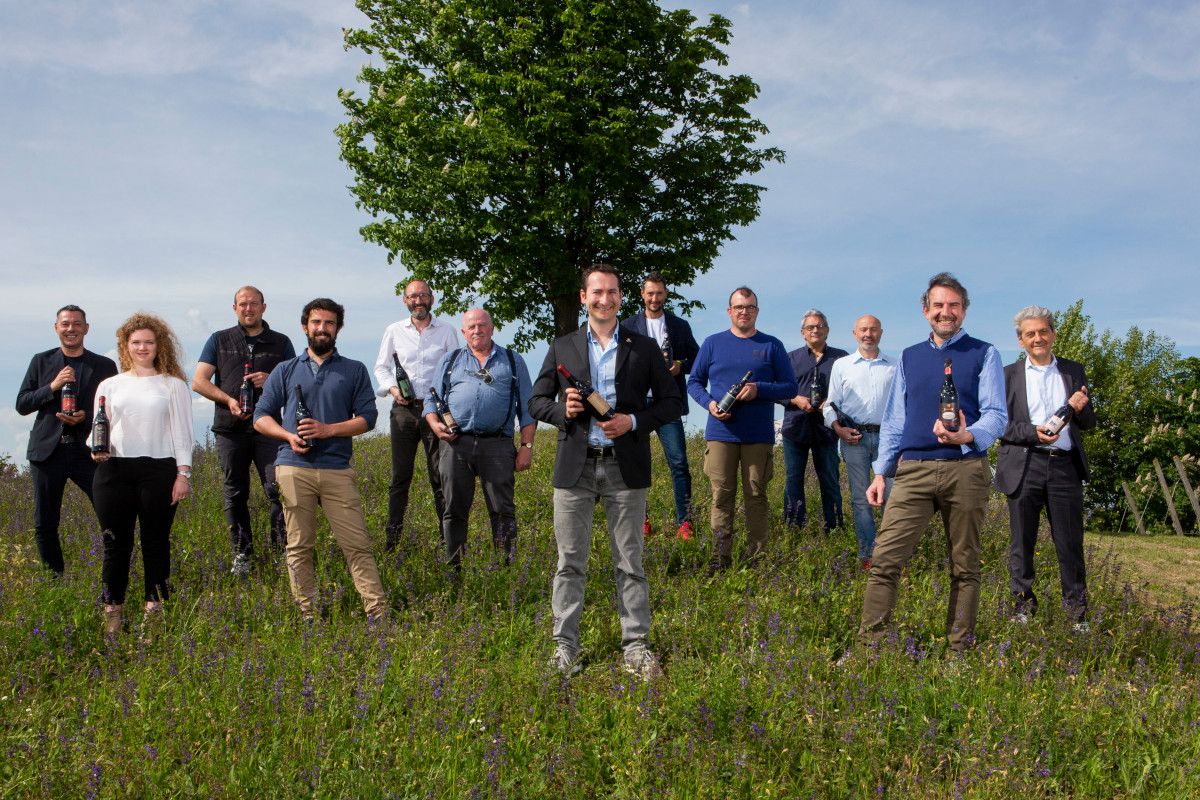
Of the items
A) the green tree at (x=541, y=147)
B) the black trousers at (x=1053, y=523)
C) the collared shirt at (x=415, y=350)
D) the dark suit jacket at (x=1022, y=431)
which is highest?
the green tree at (x=541, y=147)

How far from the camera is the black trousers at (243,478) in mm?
6801

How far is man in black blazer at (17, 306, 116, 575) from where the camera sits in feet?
22.2

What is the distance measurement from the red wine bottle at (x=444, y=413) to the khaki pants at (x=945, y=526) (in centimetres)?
356

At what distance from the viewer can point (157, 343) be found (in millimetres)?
5992

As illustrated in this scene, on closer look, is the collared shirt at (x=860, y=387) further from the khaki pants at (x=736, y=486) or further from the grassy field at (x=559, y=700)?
the grassy field at (x=559, y=700)

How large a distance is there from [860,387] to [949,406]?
2597mm

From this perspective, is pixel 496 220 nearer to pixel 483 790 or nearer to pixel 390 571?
pixel 390 571

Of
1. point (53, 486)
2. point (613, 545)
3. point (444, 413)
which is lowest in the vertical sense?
point (613, 545)

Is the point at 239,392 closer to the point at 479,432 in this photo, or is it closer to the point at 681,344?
the point at 479,432

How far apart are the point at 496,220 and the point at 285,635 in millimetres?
14649

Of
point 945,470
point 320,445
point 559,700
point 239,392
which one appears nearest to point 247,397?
point 239,392

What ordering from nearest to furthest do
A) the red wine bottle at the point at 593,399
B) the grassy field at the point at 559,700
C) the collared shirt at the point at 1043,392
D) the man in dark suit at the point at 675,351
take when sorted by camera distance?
the grassy field at the point at 559,700, the red wine bottle at the point at 593,399, the collared shirt at the point at 1043,392, the man in dark suit at the point at 675,351

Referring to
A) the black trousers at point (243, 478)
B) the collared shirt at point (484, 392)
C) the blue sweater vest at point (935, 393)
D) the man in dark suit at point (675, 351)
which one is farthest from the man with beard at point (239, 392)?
the blue sweater vest at point (935, 393)

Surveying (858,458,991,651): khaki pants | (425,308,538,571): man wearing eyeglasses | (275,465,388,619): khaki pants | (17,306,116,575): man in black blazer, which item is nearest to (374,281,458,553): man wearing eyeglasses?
(425,308,538,571): man wearing eyeglasses
